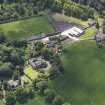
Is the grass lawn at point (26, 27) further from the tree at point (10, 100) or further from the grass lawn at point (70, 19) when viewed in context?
the tree at point (10, 100)

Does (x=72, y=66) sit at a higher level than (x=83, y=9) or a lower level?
lower

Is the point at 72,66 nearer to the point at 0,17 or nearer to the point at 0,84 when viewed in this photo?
the point at 0,84

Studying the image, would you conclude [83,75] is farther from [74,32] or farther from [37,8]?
[37,8]

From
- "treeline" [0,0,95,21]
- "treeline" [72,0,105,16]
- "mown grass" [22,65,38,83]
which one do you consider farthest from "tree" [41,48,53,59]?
"treeline" [72,0,105,16]

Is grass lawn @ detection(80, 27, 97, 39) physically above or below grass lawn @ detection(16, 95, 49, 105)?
above

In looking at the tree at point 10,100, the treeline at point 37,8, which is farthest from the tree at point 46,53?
the treeline at point 37,8

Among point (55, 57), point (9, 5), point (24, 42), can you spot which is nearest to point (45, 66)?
point (55, 57)

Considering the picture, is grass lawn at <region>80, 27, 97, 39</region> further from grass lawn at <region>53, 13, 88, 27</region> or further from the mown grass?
the mown grass
